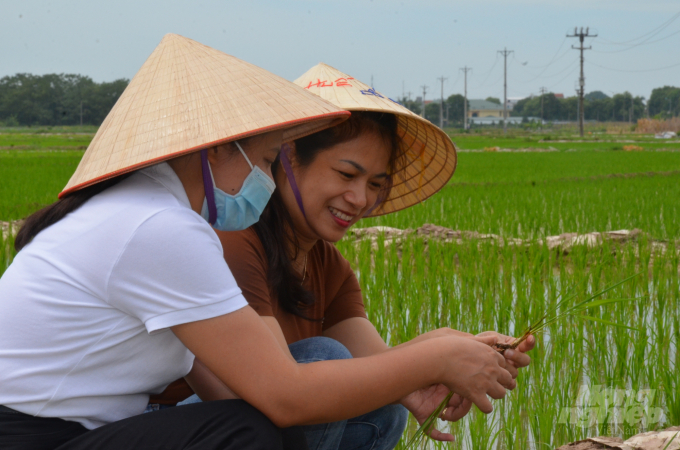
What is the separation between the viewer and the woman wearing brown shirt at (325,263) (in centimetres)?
152

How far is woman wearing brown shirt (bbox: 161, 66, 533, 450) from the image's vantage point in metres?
1.52

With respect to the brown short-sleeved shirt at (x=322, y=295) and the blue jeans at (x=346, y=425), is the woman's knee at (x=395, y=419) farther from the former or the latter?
the brown short-sleeved shirt at (x=322, y=295)

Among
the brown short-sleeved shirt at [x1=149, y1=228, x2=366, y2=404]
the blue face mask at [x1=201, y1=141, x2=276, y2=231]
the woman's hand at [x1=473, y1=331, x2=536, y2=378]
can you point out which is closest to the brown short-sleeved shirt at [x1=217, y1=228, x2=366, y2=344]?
the brown short-sleeved shirt at [x1=149, y1=228, x2=366, y2=404]

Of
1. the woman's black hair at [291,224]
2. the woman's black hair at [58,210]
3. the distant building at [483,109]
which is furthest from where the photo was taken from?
the distant building at [483,109]

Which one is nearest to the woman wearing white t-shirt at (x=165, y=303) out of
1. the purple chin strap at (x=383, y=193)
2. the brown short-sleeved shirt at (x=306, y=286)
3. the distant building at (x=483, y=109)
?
the brown short-sleeved shirt at (x=306, y=286)

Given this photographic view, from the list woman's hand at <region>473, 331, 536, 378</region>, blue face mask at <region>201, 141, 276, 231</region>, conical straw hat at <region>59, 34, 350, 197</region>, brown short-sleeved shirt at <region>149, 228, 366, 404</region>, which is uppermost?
conical straw hat at <region>59, 34, 350, 197</region>

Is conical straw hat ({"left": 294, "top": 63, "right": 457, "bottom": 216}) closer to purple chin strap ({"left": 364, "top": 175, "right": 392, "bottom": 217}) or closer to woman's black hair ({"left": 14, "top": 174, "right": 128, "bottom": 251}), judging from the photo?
purple chin strap ({"left": 364, "top": 175, "right": 392, "bottom": 217})

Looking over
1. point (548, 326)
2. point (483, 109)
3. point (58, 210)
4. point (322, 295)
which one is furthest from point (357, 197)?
point (483, 109)

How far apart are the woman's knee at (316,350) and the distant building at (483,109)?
82.0 m

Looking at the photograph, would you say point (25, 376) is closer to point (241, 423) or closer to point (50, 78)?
point (241, 423)

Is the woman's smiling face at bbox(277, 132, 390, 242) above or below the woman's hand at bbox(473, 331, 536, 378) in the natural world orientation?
above

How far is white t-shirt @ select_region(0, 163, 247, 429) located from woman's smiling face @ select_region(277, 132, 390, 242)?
64 centimetres

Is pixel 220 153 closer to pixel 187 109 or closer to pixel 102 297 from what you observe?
pixel 187 109

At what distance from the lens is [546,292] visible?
161 inches
